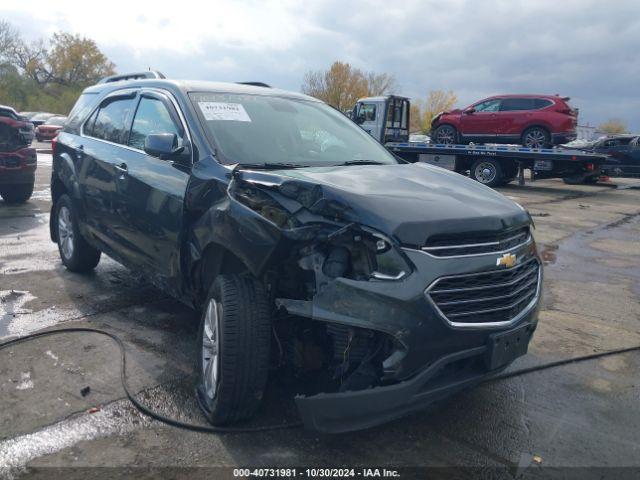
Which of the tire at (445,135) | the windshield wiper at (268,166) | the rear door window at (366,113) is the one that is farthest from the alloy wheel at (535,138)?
the windshield wiper at (268,166)

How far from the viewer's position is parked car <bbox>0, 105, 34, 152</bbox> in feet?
32.1

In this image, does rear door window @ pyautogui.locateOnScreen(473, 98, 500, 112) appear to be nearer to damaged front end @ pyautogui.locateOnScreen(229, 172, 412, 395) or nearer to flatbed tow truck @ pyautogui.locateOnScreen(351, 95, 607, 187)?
flatbed tow truck @ pyautogui.locateOnScreen(351, 95, 607, 187)

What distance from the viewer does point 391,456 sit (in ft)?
9.50

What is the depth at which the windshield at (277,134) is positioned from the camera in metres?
3.69

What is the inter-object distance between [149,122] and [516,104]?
49.7ft

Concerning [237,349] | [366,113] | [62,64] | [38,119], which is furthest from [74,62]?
[237,349]

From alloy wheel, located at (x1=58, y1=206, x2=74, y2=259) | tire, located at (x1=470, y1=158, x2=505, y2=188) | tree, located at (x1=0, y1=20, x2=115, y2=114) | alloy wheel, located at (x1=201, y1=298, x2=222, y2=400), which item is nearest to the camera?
alloy wheel, located at (x1=201, y1=298, x2=222, y2=400)

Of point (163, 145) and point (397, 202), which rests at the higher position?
point (163, 145)

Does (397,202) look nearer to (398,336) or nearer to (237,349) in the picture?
(398,336)

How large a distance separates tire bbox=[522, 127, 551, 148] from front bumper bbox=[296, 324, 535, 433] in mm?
15873

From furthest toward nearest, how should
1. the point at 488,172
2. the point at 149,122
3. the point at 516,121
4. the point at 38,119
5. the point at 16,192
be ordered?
1. the point at 38,119
2. the point at 516,121
3. the point at 488,172
4. the point at 16,192
5. the point at 149,122

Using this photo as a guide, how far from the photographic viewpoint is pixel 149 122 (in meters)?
4.38

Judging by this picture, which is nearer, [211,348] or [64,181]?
[211,348]

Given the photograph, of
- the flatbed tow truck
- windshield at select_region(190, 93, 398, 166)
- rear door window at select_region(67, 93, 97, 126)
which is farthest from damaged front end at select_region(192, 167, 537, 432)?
the flatbed tow truck
